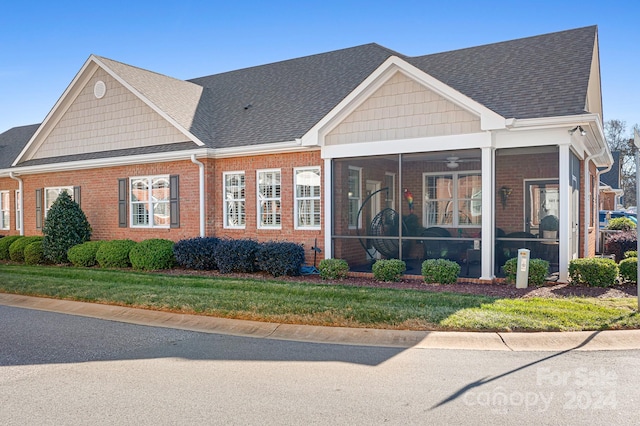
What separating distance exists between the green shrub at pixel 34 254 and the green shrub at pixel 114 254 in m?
2.92

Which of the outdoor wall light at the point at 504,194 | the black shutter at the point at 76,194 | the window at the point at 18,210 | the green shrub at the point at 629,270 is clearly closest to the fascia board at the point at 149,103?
the black shutter at the point at 76,194

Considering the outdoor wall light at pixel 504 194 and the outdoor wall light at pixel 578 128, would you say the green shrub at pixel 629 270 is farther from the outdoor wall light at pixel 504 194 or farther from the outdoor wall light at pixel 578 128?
the outdoor wall light at pixel 504 194

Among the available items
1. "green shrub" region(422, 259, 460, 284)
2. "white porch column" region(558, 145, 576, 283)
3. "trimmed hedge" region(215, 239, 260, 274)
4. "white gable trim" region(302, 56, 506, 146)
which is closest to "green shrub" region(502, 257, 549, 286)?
"white porch column" region(558, 145, 576, 283)

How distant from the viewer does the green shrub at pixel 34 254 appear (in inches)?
725

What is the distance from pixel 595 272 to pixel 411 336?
531 centimetres

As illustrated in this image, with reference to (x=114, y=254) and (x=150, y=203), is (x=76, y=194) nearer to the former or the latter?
(x=150, y=203)

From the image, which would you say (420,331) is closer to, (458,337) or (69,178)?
(458,337)

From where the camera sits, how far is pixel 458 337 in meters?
7.77

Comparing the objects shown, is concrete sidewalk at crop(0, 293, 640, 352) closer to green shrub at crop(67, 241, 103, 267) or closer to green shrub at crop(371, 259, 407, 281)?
green shrub at crop(371, 259, 407, 281)

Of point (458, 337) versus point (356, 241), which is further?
point (356, 241)

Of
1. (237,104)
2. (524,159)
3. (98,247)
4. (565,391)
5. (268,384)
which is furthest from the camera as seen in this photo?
(237,104)

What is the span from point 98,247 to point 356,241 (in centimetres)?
845

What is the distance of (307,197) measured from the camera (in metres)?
15.2

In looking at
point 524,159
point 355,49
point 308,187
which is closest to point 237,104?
point 355,49
